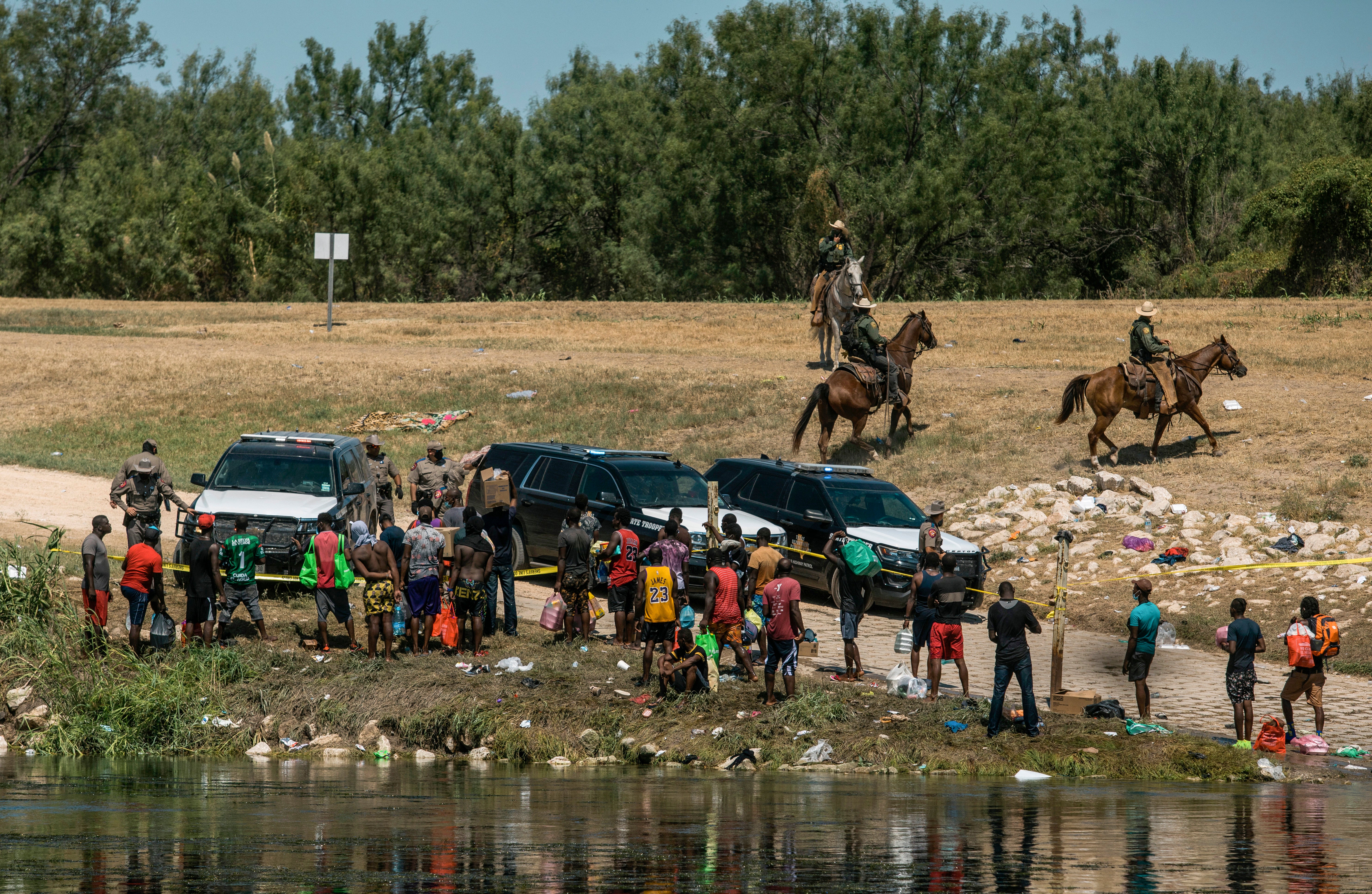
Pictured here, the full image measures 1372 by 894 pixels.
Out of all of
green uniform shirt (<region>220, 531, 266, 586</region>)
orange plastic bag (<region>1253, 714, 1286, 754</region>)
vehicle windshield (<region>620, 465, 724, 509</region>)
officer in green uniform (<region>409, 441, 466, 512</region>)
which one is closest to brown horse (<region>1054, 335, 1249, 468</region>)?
vehicle windshield (<region>620, 465, 724, 509</region>)

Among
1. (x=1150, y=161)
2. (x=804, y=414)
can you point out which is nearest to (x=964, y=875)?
(x=804, y=414)

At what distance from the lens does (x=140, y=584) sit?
47.3 feet

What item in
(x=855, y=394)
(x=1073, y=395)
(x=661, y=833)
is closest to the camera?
(x=661, y=833)

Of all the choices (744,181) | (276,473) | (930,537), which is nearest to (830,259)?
(930,537)

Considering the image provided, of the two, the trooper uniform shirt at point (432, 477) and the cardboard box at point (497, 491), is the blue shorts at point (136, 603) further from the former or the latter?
the trooper uniform shirt at point (432, 477)

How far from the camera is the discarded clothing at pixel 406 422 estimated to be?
30922mm

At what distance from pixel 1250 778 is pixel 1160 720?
1.99 metres

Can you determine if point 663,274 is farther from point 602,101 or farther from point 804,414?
point 804,414

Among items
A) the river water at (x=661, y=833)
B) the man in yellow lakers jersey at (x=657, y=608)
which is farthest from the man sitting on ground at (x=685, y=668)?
the river water at (x=661, y=833)

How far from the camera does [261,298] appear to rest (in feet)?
232

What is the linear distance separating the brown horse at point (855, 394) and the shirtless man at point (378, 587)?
468 inches

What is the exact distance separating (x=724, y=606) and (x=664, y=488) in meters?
5.73

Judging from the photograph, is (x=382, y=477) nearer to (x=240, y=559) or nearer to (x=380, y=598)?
(x=240, y=559)

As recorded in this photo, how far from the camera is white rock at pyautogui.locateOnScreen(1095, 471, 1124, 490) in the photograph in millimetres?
22922
